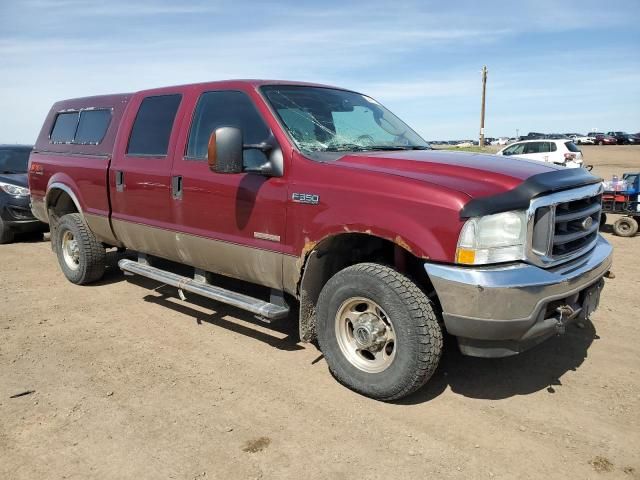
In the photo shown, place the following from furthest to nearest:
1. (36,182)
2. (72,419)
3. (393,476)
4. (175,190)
Answer: (36,182) < (175,190) < (72,419) < (393,476)

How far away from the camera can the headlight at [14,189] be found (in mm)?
8906

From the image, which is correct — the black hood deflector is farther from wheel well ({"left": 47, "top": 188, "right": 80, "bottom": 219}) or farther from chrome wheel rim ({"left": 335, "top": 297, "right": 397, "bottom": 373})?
wheel well ({"left": 47, "top": 188, "right": 80, "bottom": 219})

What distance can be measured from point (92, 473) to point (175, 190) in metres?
Answer: 2.45

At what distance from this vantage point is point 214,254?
4336 mm

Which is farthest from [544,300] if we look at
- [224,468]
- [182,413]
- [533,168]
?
[182,413]

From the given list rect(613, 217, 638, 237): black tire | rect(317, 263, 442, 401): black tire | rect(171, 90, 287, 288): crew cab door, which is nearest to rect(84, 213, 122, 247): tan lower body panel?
rect(171, 90, 287, 288): crew cab door

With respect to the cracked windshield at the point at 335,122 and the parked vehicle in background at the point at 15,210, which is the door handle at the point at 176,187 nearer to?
the cracked windshield at the point at 335,122

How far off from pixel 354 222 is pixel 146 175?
2.39 meters

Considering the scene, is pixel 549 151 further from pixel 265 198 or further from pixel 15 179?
pixel 265 198

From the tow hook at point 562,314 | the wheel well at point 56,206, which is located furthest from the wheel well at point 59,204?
the tow hook at point 562,314

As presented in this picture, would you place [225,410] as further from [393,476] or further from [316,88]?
[316,88]

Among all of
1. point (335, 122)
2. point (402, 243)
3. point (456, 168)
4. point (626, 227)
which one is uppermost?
point (335, 122)

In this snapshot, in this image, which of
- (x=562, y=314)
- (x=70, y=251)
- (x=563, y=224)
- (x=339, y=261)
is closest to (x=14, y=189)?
(x=70, y=251)

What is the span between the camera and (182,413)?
3256 mm
